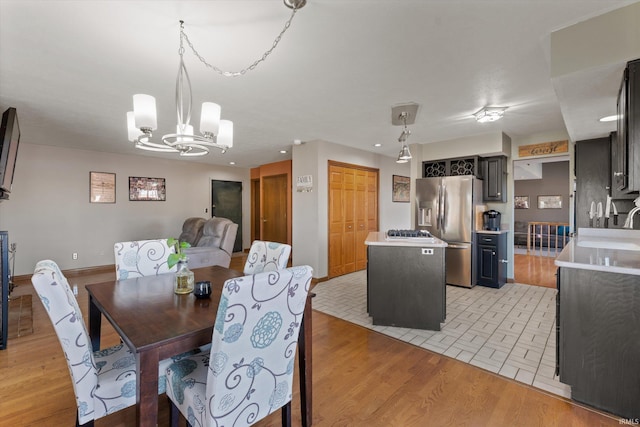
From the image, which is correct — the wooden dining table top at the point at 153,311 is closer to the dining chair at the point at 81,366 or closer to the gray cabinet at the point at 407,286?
the dining chair at the point at 81,366

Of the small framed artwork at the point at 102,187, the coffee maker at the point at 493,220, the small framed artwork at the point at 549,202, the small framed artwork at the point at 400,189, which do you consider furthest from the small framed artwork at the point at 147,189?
the small framed artwork at the point at 549,202

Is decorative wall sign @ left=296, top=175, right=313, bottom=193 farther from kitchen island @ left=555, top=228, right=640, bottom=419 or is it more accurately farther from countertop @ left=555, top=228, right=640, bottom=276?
kitchen island @ left=555, top=228, right=640, bottom=419

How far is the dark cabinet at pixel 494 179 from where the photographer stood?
4.61m

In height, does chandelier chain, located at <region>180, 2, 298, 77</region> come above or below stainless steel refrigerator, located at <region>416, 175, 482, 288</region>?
above

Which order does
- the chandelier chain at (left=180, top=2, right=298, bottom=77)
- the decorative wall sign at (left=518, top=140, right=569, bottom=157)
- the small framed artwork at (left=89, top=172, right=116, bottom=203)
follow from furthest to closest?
the small framed artwork at (left=89, top=172, right=116, bottom=203), the decorative wall sign at (left=518, top=140, right=569, bottom=157), the chandelier chain at (left=180, top=2, right=298, bottom=77)

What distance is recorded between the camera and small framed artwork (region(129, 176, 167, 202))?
19.6 ft

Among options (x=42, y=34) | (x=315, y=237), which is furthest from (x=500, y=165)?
(x=42, y=34)

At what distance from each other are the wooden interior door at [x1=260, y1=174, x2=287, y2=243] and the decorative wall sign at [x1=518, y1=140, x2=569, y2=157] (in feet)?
14.4


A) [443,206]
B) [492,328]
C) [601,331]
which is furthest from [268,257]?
[443,206]

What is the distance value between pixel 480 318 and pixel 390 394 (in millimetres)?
1841

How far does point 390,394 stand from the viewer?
1.92m

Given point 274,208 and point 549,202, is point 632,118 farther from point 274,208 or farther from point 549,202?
point 549,202

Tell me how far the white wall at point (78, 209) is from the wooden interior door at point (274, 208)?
1870mm

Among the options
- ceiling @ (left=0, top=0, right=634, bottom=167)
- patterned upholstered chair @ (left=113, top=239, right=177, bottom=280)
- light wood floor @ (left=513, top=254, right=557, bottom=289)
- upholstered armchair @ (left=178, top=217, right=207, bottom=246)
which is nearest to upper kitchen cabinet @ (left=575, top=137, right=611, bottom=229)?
ceiling @ (left=0, top=0, right=634, bottom=167)
